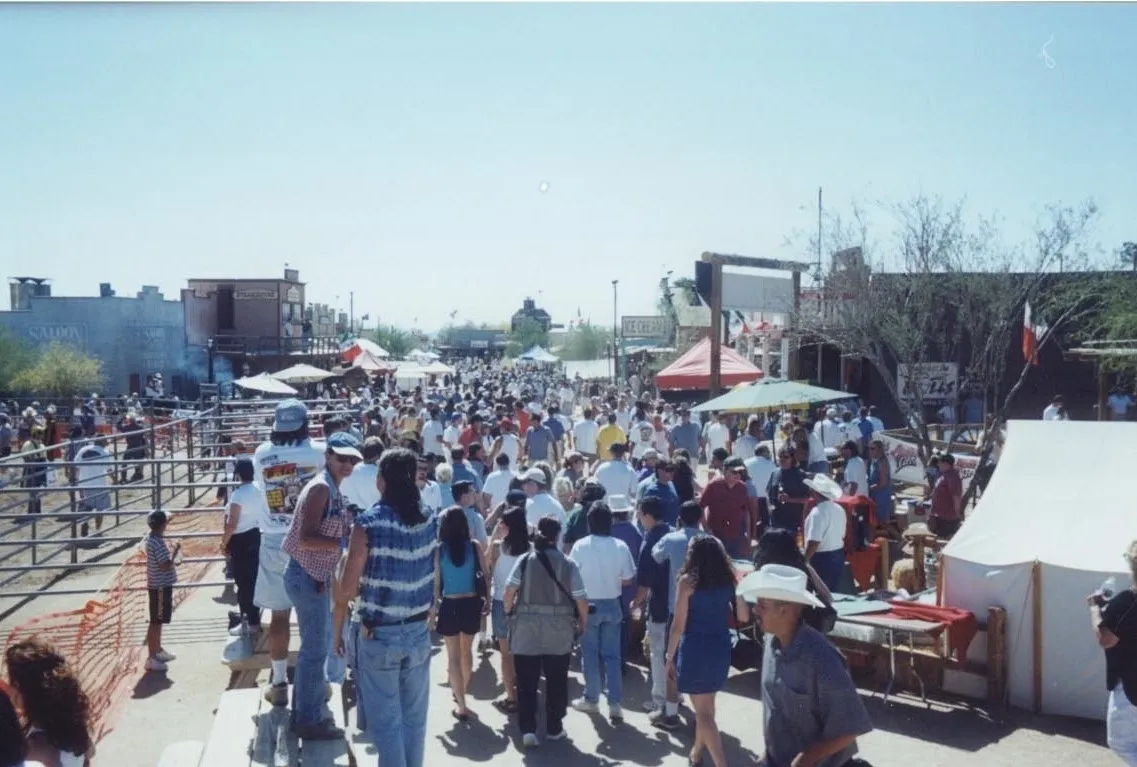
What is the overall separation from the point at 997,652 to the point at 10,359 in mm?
38138

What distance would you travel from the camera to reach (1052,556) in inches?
270

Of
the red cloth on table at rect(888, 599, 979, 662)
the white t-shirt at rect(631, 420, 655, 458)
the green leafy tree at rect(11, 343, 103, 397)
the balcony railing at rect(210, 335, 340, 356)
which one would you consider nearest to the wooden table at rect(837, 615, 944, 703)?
the red cloth on table at rect(888, 599, 979, 662)

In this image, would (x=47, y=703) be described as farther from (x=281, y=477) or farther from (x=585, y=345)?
(x=585, y=345)

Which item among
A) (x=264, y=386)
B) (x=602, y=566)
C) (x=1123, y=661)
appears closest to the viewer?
(x=1123, y=661)

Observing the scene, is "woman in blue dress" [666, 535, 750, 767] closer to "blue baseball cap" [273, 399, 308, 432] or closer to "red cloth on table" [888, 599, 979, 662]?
"red cloth on table" [888, 599, 979, 662]

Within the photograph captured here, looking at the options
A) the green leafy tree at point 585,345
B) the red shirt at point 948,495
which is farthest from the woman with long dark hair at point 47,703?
the green leafy tree at point 585,345

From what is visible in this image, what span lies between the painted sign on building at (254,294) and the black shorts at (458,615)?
4921 cm

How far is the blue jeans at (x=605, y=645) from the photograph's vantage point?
6.65 metres

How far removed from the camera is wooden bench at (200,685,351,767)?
468 centimetres

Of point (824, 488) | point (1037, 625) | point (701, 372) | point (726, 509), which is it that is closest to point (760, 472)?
point (726, 509)

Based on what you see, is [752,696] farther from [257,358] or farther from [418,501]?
[257,358]

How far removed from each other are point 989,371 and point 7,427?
1881cm

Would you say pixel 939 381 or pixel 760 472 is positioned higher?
pixel 939 381

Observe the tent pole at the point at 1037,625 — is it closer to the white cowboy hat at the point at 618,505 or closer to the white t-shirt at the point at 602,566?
the white t-shirt at the point at 602,566
